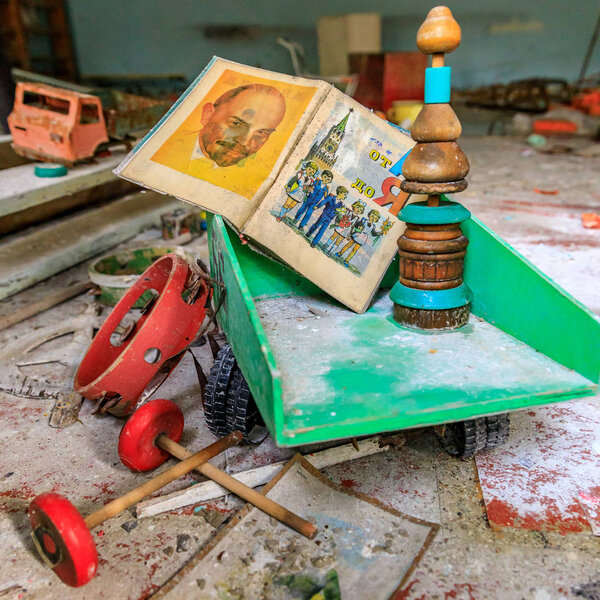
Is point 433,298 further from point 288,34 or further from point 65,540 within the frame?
point 288,34

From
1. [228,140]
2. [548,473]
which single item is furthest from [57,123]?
[548,473]

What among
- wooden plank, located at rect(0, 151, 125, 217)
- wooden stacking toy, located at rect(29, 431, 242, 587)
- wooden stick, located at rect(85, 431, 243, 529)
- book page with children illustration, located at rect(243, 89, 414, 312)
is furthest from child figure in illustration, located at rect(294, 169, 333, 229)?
wooden plank, located at rect(0, 151, 125, 217)

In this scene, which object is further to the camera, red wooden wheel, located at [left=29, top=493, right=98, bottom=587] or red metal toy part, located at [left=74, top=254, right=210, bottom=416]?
red metal toy part, located at [left=74, top=254, right=210, bottom=416]

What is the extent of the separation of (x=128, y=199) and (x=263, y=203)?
10.6ft

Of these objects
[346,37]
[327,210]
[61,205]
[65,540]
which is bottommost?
[61,205]

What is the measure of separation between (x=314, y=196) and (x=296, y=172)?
3.8 inches

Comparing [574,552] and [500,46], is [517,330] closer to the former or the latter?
[574,552]

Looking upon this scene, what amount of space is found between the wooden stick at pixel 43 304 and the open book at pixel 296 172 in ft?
4.41

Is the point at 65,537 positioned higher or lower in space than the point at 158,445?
higher

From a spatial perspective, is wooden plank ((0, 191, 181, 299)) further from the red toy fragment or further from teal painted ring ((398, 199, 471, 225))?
the red toy fragment

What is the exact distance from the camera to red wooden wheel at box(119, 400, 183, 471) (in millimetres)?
1557

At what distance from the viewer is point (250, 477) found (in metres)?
1.55

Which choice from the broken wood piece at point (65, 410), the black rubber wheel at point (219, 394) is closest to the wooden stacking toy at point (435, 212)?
the black rubber wheel at point (219, 394)

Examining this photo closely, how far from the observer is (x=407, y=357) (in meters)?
1.44
